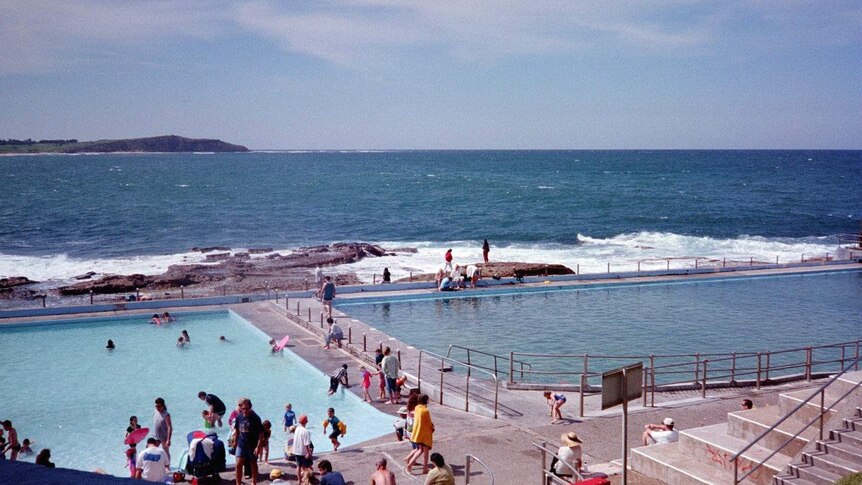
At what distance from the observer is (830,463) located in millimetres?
8586

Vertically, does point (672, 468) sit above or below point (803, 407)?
below

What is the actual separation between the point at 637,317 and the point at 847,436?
16.0 m

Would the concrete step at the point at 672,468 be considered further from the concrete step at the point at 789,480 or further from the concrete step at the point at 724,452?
the concrete step at the point at 789,480

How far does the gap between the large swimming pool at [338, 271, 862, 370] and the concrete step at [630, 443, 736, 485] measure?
9.47 m

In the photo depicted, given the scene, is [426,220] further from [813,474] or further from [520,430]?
[813,474]

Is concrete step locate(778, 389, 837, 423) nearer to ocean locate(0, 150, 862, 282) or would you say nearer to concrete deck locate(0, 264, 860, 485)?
concrete deck locate(0, 264, 860, 485)

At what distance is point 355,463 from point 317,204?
256 ft

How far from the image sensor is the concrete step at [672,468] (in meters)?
9.77

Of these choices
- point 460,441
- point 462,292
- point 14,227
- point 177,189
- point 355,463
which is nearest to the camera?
point 355,463

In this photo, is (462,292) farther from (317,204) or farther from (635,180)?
(635,180)

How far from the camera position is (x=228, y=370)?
62.3 ft

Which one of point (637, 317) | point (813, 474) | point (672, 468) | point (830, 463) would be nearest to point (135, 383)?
point (672, 468)

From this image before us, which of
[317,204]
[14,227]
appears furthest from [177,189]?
[14,227]

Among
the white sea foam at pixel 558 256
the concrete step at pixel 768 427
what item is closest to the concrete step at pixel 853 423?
the concrete step at pixel 768 427
